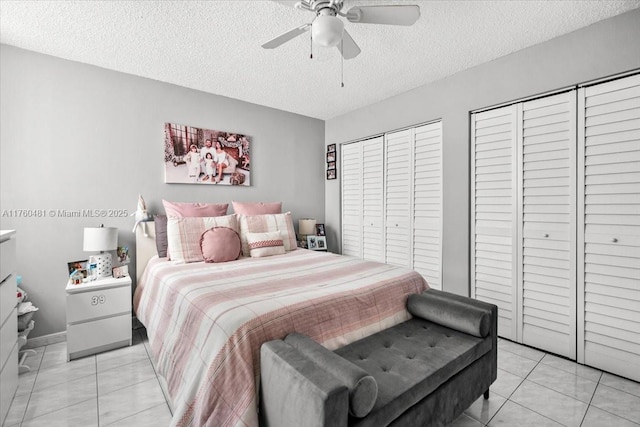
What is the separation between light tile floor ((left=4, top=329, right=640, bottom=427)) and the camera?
1.69m

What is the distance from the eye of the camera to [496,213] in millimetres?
2713

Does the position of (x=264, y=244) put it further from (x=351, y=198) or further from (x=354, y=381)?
(x=354, y=381)

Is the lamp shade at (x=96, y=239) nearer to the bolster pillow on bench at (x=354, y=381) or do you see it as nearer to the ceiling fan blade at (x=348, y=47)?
the bolster pillow on bench at (x=354, y=381)

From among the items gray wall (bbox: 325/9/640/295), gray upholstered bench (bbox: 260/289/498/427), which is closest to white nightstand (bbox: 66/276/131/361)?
gray upholstered bench (bbox: 260/289/498/427)

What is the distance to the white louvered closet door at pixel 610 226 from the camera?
2018mm

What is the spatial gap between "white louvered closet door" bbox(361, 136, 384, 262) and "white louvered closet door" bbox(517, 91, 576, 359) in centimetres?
153

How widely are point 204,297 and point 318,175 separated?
3.00 metres

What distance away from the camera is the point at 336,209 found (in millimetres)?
4379

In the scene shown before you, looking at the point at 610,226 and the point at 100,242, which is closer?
the point at 610,226

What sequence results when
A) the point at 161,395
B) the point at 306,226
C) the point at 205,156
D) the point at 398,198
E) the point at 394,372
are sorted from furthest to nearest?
the point at 306,226 < the point at 398,198 < the point at 205,156 < the point at 161,395 < the point at 394,372

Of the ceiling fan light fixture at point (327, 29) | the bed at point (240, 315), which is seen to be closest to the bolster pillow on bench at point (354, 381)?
the bed at point (240, 315)

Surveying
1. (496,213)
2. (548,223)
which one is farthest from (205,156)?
(548,223)

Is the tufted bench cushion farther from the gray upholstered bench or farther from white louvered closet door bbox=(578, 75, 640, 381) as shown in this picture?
white louvered closet door bbox=(578, 75, 640, 381)

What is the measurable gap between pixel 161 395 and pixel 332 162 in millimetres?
3353
